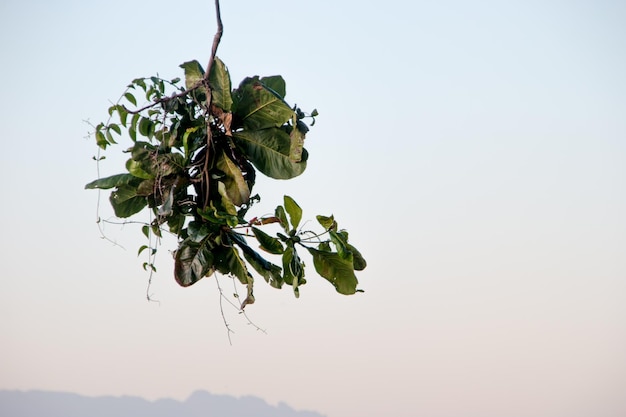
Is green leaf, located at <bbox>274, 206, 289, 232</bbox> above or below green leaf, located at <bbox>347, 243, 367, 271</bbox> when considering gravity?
above

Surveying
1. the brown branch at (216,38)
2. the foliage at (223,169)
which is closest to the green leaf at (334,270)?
the foliage at (223,169)

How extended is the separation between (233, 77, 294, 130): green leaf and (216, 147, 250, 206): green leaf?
0.08 meters

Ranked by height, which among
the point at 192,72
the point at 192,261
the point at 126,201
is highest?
the point at 192,72

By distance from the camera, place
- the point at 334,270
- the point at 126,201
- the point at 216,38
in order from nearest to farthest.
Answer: the point at 216,38 < the point at 334,270 < the point at 126,201

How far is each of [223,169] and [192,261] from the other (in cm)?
18

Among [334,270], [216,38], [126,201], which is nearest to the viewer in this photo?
[216,38]

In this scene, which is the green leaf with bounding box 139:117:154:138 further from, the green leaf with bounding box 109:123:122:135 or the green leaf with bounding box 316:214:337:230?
the green leaf with bounding box 316:214:337:230

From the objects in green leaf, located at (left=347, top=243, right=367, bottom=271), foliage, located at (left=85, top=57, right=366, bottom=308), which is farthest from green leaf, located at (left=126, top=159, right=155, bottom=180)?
green leaf, located at (left=347, top=243, right=367, bottom=271)

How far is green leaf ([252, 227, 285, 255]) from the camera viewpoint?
135 cm

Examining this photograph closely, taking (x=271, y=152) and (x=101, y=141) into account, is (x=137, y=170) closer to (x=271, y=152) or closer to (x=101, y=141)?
(x=101, y=141)

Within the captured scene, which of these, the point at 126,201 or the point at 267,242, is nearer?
the point at 267,242

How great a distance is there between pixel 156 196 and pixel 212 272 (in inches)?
7.3

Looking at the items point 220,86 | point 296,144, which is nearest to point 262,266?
point 296,144

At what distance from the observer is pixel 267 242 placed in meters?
1.36
